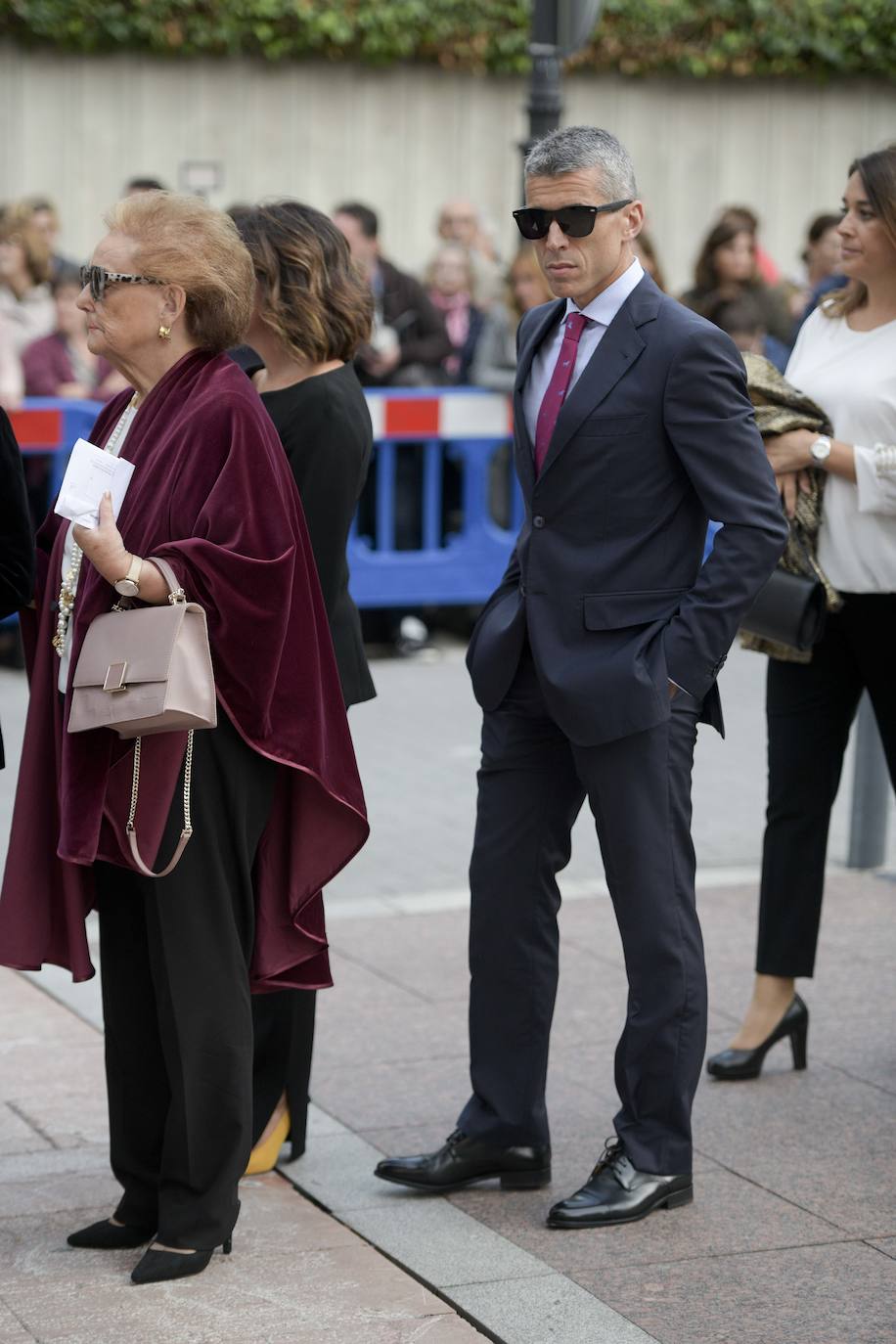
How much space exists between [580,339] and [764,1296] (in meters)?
1.85

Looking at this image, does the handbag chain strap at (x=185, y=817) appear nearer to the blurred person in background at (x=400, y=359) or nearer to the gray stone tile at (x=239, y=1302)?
the gray stone tile at (x=239, y=1302)

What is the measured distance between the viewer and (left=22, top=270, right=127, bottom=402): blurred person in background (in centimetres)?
1087

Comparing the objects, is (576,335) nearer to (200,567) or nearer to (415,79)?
(200,567)

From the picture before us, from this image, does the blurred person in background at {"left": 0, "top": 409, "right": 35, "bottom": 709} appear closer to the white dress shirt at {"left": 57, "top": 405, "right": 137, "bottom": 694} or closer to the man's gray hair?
the white dress shirt at {"left": 57, "top": 405, "right": 137, "bottom": 694}

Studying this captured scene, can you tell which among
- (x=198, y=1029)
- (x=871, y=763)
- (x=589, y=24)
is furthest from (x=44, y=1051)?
(x=589, y=24)

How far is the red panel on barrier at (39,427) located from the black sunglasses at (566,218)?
21.7ft

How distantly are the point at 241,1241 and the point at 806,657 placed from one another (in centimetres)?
187

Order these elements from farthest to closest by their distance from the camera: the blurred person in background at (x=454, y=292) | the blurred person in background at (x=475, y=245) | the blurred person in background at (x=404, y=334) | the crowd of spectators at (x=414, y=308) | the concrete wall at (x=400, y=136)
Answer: the concrete wall at (x=400, y=136)
the blurred person in background at (x=475, y=245)
the blurred person in background at (x=454, y=292)
the blurred person in background at (x=404, y=334)
the crowd of spectators at (x=414, y=308)

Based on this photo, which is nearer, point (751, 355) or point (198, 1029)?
point (198, 1029)

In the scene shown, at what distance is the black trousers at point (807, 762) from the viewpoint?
489 cm

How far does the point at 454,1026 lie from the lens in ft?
17.6

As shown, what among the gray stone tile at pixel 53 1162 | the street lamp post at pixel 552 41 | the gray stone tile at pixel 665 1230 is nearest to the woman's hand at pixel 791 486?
the gray stone tile at pixel 665 1230

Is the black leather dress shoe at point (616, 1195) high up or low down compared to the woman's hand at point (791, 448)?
down

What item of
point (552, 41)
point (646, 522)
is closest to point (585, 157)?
point (646, 522)
